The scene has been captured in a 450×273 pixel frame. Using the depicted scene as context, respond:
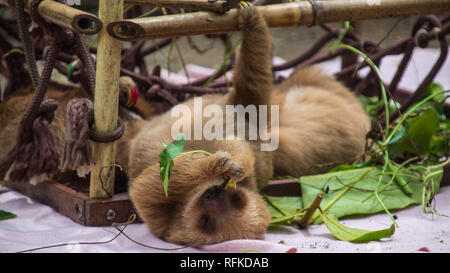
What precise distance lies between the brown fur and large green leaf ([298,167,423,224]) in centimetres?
13

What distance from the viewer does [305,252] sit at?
4.34 feet

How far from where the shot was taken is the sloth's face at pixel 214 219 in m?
1.41

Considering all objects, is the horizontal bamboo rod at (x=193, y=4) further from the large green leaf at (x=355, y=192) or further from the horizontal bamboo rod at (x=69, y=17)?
the large green leaf at (x=355, y=192)

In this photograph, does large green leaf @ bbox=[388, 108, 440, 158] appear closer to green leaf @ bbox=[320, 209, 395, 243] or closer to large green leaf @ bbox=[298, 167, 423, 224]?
large green leaf @ bbox=[298, 167, 423, 224]

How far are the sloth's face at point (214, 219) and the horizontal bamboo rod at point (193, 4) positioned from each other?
50cm

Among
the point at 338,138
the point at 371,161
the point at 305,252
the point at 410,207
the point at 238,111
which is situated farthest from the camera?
the point at 338,138

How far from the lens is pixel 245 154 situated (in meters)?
1.49

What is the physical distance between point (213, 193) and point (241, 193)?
93mm

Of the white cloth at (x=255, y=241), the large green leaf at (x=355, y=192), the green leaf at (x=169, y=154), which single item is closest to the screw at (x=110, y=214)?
the white cloth at (x=255, y=241)

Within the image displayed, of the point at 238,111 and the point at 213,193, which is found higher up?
the point at 238,111

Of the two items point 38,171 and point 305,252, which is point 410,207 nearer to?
point 305,252

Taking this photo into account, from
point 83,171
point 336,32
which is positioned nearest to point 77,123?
point 83,171

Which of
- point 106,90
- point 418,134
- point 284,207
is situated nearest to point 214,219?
point 284,207

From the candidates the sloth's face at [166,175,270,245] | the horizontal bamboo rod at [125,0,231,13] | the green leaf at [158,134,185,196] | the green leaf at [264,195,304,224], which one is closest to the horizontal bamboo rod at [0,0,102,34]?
the horizontal bamboo rod at [125,0,231,13]
